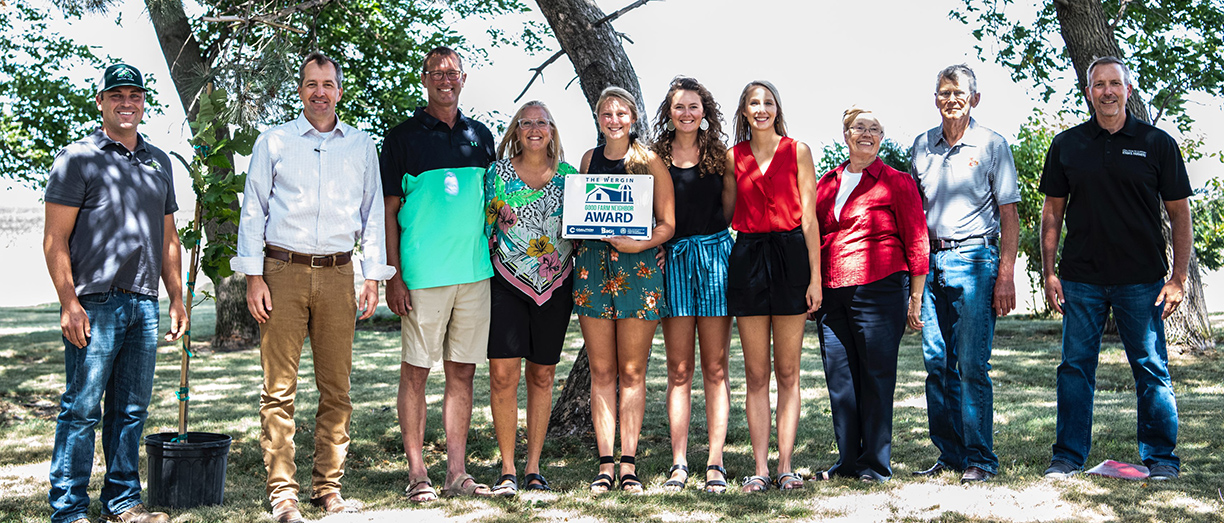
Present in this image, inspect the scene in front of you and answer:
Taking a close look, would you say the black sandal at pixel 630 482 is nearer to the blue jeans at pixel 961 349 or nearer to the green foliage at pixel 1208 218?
the blue jeans at pixel 961 349

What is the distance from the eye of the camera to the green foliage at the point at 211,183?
4.69m

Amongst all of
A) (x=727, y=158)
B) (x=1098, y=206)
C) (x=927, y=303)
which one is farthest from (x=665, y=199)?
(x=1098, y=206)

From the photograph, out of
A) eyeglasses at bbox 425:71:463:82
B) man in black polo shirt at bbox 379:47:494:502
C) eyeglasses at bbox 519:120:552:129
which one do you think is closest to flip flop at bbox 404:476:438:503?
man in black polo shirt at bbox 379:47:494:502

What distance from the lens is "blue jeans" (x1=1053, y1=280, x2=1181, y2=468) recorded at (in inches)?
190

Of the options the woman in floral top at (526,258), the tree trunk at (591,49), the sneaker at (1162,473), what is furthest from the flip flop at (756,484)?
the tree trunk at (591,49)

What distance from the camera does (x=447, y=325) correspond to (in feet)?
15.4

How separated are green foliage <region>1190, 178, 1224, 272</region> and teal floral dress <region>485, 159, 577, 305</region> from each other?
→ 15087 millimetres

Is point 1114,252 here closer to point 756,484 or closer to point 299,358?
point 756,484

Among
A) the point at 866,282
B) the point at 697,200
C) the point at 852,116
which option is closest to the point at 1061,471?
the point at 866,282

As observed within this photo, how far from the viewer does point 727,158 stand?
478 centimetres

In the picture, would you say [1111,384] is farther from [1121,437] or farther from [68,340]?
[68,340]

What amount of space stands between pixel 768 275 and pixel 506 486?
1.60m

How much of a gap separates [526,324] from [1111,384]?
6.75m

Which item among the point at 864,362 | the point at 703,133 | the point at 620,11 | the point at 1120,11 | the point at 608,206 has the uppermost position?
the point at 1120,11
